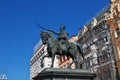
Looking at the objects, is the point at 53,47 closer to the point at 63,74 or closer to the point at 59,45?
the point at 59,45

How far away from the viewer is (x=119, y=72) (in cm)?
5000

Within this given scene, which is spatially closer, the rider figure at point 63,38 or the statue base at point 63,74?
the statue base at point 63,74

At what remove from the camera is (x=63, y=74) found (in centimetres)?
1877

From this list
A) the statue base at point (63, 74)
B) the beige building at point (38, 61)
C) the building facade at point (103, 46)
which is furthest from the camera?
the beige building at point (38, 61)

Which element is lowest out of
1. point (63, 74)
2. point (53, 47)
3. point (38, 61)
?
point (63, 74)

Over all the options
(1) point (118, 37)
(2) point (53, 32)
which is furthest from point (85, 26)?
(2) point (53, 32)

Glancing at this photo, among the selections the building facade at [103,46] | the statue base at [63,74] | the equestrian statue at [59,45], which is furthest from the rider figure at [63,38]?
the building facade at [103,46]

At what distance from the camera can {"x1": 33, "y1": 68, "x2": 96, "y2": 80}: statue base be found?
726 inches

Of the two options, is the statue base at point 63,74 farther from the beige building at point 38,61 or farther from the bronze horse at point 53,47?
the beige building at point 38,61

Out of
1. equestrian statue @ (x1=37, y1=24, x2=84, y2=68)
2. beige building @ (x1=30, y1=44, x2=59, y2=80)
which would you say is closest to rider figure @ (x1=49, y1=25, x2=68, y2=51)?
equestrian statue @ (x1=37, y1=24, x2=84, y2=68)

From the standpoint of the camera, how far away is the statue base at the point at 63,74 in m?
18.4

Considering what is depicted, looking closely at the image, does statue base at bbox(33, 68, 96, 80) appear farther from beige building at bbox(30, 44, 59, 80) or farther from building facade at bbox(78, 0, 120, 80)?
beige building at bbox(30, 44, 59, 80)

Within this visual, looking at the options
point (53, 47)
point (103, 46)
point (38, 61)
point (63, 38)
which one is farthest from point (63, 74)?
point (38, 61)

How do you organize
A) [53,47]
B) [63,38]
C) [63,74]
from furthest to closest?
[63,38] < [53,47] < [63,74]
